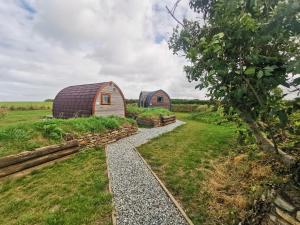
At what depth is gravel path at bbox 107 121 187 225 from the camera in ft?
14.5

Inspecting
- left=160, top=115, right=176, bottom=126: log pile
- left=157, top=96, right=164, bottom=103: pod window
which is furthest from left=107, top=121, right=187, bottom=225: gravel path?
left=157, top=96, right=164, bottom=103: pod window

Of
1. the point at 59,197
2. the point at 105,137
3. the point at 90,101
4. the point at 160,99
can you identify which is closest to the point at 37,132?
the point at 105,137

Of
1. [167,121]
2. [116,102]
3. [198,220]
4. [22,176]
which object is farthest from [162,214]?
[167,121]

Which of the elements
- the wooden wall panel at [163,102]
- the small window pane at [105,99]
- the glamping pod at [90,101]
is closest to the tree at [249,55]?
the glamping pod at [90,101]

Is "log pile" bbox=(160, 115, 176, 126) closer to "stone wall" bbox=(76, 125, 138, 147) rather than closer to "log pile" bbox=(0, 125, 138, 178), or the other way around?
"stone wall" bbox=(76, 125, 138, 147)

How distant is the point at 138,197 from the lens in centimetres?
540

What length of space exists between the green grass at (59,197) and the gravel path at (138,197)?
32cm

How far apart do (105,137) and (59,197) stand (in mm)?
6780

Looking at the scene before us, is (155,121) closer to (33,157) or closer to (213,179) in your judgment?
(33,157)

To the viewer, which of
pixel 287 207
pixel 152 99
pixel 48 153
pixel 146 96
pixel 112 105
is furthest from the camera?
pixel 146 96

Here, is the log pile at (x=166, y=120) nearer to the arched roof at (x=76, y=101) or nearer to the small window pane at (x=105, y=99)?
the small window pane at (x=105, y=99)

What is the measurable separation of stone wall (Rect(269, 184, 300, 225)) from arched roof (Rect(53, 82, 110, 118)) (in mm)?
14585

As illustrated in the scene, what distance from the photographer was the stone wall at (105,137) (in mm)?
10669

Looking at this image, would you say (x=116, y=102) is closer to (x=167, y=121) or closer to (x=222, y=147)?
(x=167, y=121)
